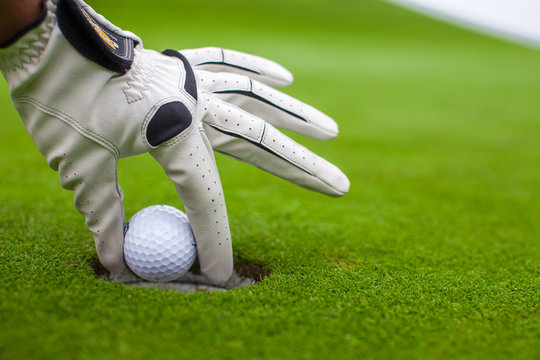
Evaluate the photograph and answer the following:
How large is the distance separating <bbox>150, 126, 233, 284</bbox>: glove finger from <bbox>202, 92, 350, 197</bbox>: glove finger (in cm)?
11

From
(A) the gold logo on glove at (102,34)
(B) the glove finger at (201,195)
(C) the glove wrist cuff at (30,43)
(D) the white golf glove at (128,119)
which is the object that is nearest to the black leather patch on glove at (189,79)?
(D) the white golf glove at (128,119)

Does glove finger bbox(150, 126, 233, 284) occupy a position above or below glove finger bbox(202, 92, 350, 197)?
A: below

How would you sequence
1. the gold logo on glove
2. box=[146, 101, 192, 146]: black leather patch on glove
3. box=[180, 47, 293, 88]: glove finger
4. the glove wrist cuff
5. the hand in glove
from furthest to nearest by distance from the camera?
box=[180, 47, 293, 88]: glove finger, the hand in glove, box=[146, 101, 192, 146]: black leather patch on glove, the gold logo on glove, the glove wrist cuff

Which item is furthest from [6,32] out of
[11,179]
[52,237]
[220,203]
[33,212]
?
[11,179]

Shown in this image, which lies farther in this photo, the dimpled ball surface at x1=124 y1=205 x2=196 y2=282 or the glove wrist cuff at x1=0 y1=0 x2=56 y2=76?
the dimpled ball surface at x1=124 y1=205 x2=196 y2=282

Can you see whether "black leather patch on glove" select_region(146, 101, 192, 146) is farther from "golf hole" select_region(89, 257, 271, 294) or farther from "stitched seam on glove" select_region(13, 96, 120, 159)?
"golf hole" select_region(89, 257, 271, 294)

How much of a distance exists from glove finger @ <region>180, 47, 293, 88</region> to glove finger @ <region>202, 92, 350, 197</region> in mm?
336

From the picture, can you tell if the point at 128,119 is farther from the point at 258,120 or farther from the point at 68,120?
the point at 258,120

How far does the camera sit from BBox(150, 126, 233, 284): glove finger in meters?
1.62

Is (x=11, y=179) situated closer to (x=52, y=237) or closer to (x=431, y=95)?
(x=52, y=237)

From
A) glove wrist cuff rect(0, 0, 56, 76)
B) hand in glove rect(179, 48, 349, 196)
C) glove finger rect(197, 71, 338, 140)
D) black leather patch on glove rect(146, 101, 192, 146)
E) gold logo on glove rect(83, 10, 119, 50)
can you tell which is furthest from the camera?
glove finger rect(197, 71, 338, 140)

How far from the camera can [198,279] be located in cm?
199

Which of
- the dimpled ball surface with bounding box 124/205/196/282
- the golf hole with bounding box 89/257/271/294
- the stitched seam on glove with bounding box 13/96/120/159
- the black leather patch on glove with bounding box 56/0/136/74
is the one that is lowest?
the golf hole with bounding box 89/257/271/294

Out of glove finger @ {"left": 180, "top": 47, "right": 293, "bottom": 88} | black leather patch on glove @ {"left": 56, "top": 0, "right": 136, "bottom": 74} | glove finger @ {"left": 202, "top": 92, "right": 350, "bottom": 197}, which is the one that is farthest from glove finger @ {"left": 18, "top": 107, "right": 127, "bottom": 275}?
glove finger @ {"left": 180, "top": 47, "right": 293, "bottom": 88}
